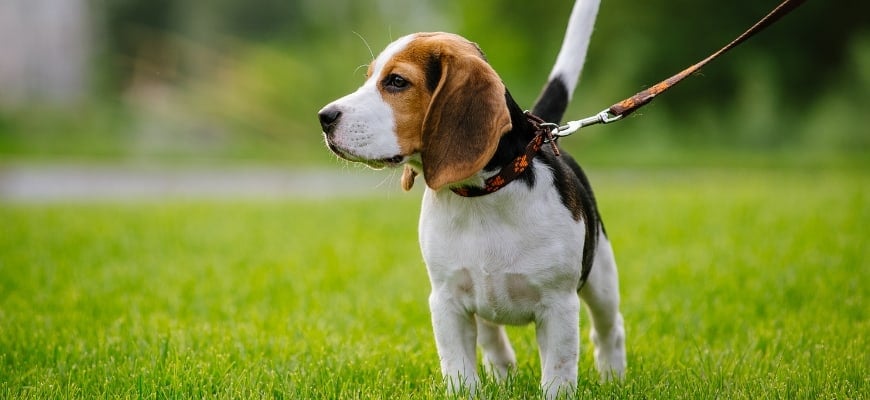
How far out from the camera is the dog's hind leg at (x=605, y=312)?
3.82m

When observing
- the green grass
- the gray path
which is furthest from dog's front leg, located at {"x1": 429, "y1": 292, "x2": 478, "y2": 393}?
the gray path

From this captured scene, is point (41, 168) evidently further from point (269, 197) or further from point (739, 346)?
point (739, 346)

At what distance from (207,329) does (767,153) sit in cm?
1721

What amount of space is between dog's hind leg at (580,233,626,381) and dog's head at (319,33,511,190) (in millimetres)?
1050

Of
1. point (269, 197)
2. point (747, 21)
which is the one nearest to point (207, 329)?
point (269, 197)

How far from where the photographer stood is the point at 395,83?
3.17 metres

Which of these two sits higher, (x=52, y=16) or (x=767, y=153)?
(x=52, y=16)

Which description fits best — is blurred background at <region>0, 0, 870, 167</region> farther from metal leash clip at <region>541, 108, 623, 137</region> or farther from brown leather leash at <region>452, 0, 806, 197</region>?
metal leash clip at <region>541, 108, 623, 137</region>

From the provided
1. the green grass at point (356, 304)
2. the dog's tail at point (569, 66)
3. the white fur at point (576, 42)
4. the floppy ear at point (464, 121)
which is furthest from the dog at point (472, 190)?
the white fur at point (576, 42)

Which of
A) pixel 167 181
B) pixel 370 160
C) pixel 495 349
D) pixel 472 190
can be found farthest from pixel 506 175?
pixel 167 181

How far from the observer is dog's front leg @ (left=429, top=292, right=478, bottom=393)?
333 centimetres

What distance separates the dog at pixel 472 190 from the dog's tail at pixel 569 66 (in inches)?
23.2

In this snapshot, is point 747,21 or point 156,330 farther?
point 747,21

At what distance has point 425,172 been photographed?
10.3 feet
